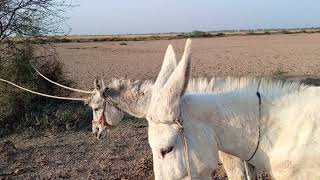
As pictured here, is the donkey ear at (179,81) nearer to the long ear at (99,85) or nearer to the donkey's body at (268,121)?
the donkey's body at (268,121)

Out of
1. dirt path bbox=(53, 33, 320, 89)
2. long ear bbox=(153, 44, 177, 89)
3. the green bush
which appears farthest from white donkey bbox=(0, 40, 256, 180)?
dirt path bbox=(53, 33, 320, 89)

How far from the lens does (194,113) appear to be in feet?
13.0

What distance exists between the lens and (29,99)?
12.2 m

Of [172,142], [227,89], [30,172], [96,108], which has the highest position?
[227,89]

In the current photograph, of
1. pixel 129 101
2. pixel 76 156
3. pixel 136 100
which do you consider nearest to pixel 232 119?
pixel 136 100

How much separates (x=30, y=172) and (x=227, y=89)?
5133mm

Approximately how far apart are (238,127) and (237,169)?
92cm

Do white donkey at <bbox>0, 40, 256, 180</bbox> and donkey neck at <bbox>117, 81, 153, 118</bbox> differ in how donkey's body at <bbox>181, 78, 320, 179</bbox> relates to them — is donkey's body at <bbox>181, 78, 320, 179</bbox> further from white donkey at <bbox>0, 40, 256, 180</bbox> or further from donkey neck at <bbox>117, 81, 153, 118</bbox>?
donkey neck at <bbox>117, 81, 153, 118</bbox>

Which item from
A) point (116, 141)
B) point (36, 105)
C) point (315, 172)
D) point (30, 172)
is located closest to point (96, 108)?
point (30, 172)

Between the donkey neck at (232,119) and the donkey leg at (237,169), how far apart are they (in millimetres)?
606

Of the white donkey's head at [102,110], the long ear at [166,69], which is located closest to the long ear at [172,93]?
the long ear at [166,69]

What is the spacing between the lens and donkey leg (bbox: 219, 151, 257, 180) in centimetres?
472

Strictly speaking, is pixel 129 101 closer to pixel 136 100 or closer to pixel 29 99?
pixel 136 100

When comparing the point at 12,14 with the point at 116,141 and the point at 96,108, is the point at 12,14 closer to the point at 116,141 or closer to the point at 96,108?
the point at 116,141
